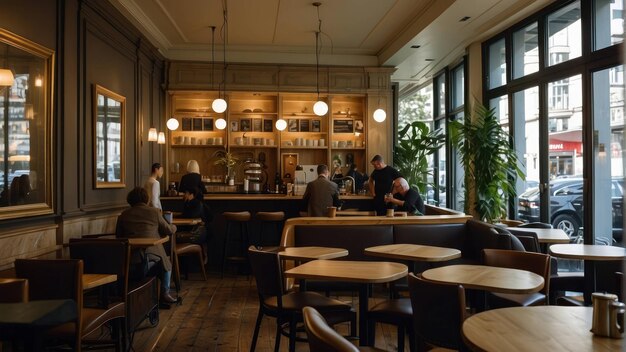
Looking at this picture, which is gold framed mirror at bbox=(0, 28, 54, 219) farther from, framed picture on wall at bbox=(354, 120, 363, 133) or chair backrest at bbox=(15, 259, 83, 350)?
framed picture on wall at bbox=(354, 120, 363, 133)

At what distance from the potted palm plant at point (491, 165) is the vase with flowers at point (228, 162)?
4.34 metres

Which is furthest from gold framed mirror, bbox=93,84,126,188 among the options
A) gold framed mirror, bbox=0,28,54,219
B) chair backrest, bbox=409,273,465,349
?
chair backrest, bbox=409,273,465,349

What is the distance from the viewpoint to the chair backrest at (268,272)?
3.39m

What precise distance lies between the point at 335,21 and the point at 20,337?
7259 mm

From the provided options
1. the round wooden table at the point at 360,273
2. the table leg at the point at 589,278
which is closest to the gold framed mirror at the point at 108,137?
the round wooden table at the point at 360,273

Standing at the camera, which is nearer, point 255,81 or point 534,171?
point 534,171

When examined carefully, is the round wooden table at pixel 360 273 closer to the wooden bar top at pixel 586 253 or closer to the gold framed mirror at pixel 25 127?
the wooden bar top at pixel 586 253

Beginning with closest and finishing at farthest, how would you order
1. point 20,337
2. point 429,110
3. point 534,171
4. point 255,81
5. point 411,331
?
1. point 20,337
2. point 411,331
3. point 534,171
4. point 255,81
5. point 429,110

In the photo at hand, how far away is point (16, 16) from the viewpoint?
13.4ft

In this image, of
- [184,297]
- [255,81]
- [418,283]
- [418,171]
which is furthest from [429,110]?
[418,283]

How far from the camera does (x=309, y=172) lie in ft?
30.7

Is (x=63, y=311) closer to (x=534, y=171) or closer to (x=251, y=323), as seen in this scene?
(x=251, y=323)

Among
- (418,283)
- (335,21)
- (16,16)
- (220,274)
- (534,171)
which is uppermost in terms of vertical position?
(335,21)

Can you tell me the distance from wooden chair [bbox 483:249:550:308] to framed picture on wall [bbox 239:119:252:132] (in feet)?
22.6
